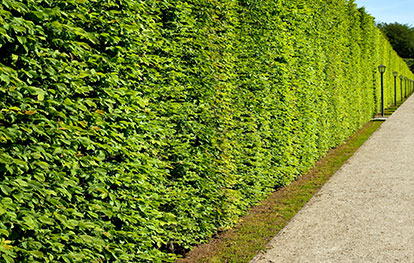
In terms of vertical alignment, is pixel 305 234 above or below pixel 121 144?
below

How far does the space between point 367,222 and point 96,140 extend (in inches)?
175

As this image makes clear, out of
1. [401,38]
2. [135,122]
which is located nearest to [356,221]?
[135,122]

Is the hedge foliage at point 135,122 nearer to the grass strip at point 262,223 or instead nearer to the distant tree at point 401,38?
the grass strip at point 262,223

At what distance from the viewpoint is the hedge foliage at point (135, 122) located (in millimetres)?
2566

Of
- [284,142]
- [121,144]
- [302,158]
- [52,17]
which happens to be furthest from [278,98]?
[52,17]

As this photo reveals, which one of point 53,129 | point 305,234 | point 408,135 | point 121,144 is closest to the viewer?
point 53,129

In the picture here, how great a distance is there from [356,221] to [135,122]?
402 centimetres

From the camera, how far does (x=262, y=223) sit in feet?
19.6

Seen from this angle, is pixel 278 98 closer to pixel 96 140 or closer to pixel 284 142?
pixel 284 142

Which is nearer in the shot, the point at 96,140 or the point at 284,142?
the point at 96,140

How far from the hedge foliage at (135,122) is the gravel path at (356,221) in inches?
35.8

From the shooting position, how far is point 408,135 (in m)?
14.4

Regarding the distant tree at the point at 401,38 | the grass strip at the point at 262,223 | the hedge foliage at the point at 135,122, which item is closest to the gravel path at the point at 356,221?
the grass strip at the point at 262,223

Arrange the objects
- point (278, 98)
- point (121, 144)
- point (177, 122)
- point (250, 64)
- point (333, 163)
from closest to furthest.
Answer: point (121, 144)
point (177, 122)
point (250, 64)
point (278, 98)
point (333, 163)
